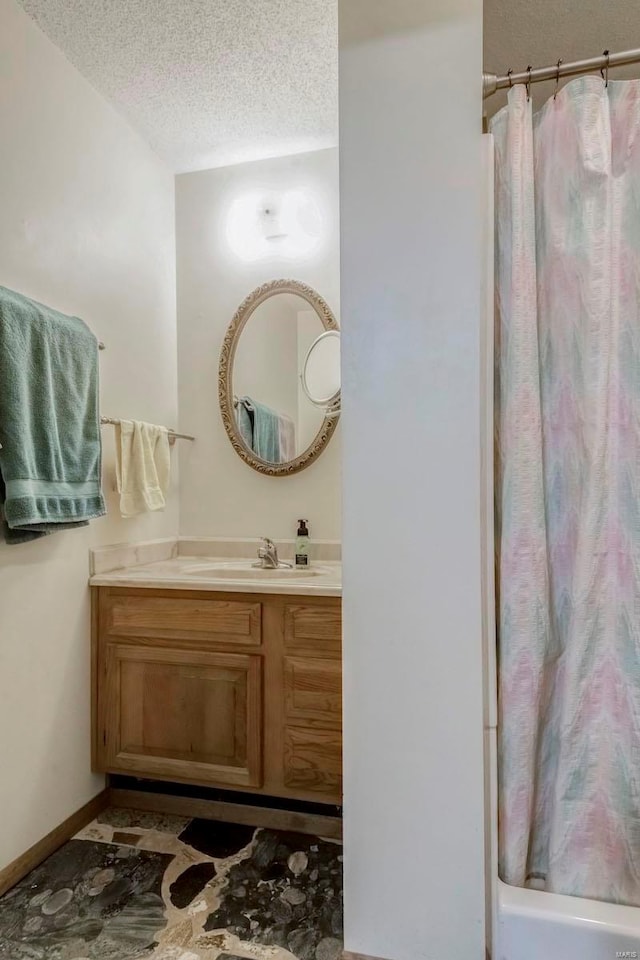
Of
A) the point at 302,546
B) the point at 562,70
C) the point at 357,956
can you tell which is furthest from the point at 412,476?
the point at 302,546

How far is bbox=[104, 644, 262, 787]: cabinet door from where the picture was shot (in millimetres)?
1808

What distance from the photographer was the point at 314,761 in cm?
174

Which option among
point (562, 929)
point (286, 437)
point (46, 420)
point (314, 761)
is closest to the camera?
point (562, 929)

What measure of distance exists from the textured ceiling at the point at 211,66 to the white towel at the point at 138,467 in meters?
1.20

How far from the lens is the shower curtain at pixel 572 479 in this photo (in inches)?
42.0

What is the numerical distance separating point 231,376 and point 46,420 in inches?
37.4

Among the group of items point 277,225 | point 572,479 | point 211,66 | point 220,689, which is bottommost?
point 220,689

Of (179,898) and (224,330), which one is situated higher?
(224,330)

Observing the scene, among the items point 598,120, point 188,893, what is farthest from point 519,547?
point 188,893

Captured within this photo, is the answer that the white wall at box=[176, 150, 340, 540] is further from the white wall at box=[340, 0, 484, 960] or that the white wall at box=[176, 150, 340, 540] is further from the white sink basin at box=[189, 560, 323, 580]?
the white wall at box=[340, 0, 484, 960]

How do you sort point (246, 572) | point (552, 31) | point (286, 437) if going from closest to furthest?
1. point (552, 31)
2. point (246, 572)
3. point (286, 437)

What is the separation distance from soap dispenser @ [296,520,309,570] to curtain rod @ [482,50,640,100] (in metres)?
1.58

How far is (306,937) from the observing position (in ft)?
4.48

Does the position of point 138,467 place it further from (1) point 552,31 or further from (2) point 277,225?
(1) point 552,31
